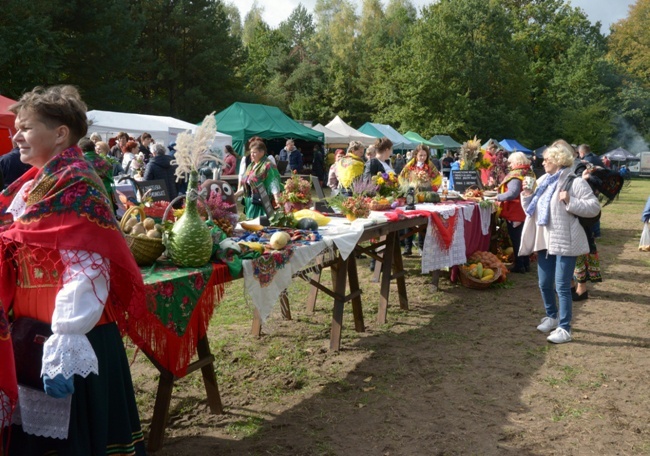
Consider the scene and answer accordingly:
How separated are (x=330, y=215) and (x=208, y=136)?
2.79m

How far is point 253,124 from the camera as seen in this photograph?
19.5 metres

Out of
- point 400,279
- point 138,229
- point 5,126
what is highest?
point 5,126

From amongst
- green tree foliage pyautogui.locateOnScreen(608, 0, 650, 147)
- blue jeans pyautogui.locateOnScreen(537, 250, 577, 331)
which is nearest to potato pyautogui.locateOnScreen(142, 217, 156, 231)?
blue jeans pyautogui.locateOnScreen(537, 250, 577, 331)

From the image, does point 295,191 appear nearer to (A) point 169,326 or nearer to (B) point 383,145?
(A) point 169,326

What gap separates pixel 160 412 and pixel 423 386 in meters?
1.89

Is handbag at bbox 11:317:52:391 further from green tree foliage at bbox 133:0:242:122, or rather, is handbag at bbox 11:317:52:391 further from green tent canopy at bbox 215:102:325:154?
green tree foliage at bbox 133:0:242:122

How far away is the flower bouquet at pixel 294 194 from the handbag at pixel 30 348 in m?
3.54

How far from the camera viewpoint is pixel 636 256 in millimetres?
9555

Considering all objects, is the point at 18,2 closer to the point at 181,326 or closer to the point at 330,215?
the point at 330,215

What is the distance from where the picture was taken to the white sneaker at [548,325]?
5539mm

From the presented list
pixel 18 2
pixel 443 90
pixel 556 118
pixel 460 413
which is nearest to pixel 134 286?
pixel 460 413

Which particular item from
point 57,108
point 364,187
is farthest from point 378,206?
point 57,108

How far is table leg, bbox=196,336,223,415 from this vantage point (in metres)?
3.63

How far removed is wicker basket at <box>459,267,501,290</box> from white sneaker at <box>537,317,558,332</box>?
5.53 feet
